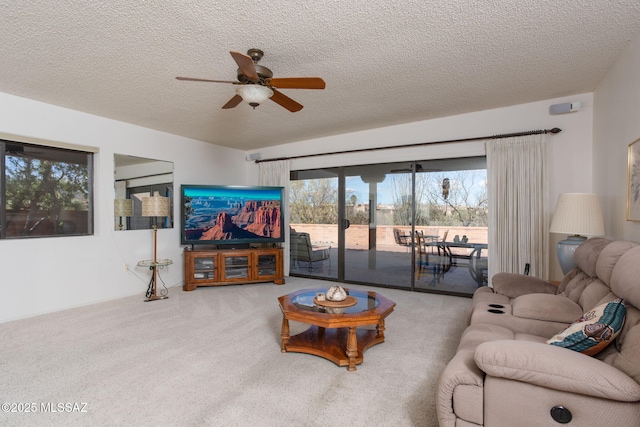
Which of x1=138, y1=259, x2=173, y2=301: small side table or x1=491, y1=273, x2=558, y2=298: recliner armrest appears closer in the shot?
x1=491, y1=273, x2=558, y2=298: recliner armrest

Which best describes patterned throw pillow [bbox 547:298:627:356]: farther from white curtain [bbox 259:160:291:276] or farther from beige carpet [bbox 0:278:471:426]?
white curtain [bbox 259:160:291:276]

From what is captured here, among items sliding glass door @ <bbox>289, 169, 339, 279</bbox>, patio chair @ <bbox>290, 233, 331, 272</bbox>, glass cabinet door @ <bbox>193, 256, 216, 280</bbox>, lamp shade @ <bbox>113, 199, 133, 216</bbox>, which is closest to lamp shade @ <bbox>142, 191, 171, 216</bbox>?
lamp shade @ <bbox>113, 199, 133, 216</bbox>

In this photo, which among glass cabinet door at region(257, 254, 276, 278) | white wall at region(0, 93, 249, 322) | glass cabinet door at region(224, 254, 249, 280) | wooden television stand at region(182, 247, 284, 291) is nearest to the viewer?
white wall at region(0, 93, 249, 322)

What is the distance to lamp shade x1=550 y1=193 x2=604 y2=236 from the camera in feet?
9.09

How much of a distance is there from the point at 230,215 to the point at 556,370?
4.61 meters

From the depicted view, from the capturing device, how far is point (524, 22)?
219 centimetres

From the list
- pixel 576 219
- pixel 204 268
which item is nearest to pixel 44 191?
pixel 204 268

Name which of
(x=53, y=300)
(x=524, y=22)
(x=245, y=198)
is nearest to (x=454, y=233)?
(x=524, y=22)

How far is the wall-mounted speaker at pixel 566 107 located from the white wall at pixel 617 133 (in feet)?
0.55

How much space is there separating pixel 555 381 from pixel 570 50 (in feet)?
8.30

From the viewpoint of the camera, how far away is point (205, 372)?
2303 millimetres

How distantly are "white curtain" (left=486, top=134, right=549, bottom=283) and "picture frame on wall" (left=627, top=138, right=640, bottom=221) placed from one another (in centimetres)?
123

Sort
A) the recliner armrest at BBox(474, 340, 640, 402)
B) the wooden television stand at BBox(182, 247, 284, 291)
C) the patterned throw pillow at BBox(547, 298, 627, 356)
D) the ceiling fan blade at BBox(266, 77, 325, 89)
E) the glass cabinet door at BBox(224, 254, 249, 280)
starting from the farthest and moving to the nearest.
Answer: the glass cabinet door at BBox(224, 254, 249, 280) < the wooden television stand at BBox(182, 247, 284, 291) < the ceiling fan blade at BBox(266, 77, 325, 89) < the patterned throw pillow at BBox(547, 298, 627, 356) < the recliner armrest at BBox(474, 340, 640, 402)

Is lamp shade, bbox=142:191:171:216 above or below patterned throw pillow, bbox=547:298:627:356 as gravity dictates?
above
